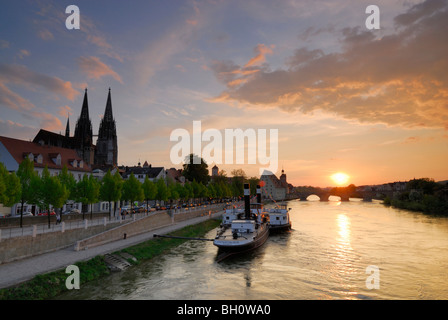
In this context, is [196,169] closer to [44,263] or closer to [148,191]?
[148,191]

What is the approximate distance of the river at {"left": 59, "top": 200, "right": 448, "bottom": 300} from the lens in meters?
22.6

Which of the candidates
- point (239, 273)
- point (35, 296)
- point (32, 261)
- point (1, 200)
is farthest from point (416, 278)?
point (1, 200)

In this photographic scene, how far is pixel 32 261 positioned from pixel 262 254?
25.2 m

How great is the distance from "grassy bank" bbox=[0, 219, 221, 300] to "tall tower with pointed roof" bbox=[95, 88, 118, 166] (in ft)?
361

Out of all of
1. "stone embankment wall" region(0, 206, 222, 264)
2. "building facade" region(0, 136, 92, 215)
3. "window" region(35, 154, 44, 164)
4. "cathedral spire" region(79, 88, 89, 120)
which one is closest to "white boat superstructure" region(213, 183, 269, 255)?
"stone embankment wall" region(0, 206, 222, 264)

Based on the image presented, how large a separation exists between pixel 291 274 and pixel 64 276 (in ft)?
63.6

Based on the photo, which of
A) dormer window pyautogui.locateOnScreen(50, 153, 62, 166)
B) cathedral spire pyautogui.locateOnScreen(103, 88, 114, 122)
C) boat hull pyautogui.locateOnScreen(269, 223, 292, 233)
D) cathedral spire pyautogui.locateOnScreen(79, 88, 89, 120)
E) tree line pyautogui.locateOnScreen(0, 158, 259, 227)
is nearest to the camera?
tree line pyautogui.locateOnScreen(0, 158, 259, 227)

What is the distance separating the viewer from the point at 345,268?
100ft

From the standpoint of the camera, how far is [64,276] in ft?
72.1

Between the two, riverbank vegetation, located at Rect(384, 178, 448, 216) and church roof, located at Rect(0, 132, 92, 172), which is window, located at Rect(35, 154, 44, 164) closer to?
church roof, located at Rect(0, 132, 92, 172)

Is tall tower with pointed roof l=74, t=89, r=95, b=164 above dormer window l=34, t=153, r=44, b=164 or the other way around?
above

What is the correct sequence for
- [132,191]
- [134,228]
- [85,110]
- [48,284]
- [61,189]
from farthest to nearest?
[85,110] < [132,191] < [134,228] < [61,189] < [48,284]

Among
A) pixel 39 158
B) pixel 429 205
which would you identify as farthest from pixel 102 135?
pixel 429 205

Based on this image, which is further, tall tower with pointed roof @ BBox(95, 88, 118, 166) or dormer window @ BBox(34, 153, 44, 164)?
tall tower with pointed roof @ BBox(95, 88, 118, 166)
